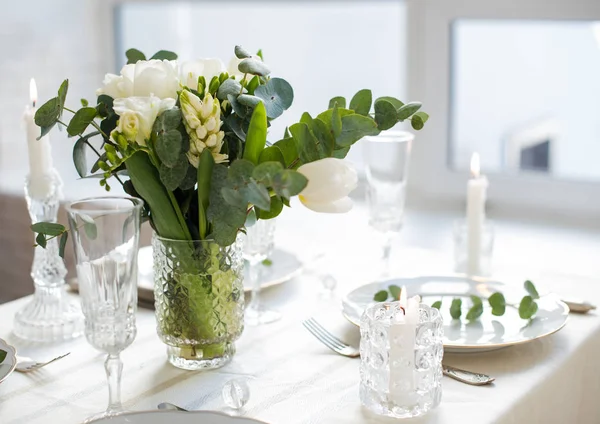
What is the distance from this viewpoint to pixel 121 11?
286 centimetres

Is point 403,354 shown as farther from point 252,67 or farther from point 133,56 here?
point 133,56

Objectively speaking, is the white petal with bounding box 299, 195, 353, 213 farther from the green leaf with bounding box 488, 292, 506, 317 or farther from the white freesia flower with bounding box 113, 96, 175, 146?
the green leaf with bounding box 488, 292, 506, 317

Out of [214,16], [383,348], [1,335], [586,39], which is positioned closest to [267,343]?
[383,348]

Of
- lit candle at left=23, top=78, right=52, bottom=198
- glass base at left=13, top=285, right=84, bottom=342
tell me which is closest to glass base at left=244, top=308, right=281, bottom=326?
glass base at left=13, top=285, right=84, bottom=342

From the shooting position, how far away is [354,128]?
0.99m

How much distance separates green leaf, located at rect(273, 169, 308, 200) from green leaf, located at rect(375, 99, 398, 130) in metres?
0.17

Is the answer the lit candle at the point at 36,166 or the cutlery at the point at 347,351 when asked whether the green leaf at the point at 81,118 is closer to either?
the lit candle at the point at 36,166

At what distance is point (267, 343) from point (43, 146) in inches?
17.0

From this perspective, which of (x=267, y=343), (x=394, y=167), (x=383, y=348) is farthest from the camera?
(x=394, y=167)

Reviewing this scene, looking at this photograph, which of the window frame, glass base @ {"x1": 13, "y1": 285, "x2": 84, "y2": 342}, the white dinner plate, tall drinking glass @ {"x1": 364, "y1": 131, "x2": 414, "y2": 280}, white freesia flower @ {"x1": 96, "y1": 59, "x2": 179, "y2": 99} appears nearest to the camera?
white freesia flower @ {"x1": 96, "y1": 59, "x2": 179, "y2": 99}

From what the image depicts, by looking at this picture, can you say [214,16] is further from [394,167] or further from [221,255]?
[221,255]

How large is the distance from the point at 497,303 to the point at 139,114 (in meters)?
0.56

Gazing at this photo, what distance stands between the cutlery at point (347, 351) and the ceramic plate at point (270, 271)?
0.17 metres

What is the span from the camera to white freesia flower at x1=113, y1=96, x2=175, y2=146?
0.95 metres
